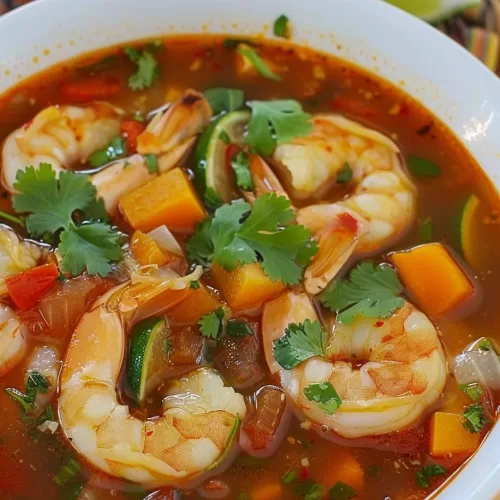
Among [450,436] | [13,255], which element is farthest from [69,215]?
[450,436]

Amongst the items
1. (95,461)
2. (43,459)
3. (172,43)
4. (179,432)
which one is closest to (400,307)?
(179,432)

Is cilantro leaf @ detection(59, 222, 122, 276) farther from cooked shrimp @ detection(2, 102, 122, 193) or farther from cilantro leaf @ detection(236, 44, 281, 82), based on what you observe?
cilantro leaf @ detection(236, 44, 281, 82)

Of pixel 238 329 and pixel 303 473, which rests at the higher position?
pixel 238 329

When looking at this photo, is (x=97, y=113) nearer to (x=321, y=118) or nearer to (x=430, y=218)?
(x=321, y=118)

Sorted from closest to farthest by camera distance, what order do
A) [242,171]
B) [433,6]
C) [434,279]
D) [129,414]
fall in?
[129,414]
[434,279]
[242,171]
[433,6]

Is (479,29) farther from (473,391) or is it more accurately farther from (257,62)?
(473,391)

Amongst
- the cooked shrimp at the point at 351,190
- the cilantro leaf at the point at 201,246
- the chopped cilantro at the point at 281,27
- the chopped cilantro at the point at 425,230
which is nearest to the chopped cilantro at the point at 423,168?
the cooked shrimp at the point at 351,190

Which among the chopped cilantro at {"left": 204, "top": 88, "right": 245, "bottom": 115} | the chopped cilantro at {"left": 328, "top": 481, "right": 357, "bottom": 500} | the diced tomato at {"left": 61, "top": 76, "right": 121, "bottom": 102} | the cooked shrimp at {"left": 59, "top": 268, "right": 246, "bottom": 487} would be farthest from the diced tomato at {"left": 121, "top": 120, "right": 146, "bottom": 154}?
the chopped cilantro at {"left": 328, "top": 481, "right": 357, "bottom": 500}
